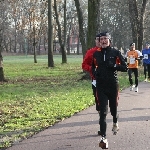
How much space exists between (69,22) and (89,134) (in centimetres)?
9425

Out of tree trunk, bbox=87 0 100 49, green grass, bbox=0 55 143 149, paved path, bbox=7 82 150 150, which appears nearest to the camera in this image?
paved path, bbox=7 82 150 150

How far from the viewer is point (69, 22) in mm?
100000

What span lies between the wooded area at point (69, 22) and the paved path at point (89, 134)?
9.75 metres

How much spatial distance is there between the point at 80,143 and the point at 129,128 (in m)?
1.61

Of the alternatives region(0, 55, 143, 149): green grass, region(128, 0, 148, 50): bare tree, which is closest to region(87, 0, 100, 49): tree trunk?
region(0, 55, 143, 149): green grass

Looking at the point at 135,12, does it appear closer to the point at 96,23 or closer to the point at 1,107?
the point at 96,23

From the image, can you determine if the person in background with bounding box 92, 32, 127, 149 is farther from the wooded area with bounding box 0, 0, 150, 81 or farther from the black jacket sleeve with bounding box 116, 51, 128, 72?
the wooded area with bounding box 0, 0, 150, 81

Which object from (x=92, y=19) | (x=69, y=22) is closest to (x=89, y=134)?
(x=92, y=19)

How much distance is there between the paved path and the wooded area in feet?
32.0

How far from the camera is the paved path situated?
617cm

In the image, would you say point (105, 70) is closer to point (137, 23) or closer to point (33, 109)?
point (33, 109)

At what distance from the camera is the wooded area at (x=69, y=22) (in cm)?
2402

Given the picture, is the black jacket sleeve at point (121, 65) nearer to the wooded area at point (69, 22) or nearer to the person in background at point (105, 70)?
the person in background at point (105, 70)

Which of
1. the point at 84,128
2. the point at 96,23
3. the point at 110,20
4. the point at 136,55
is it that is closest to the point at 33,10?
the point at 96,23
